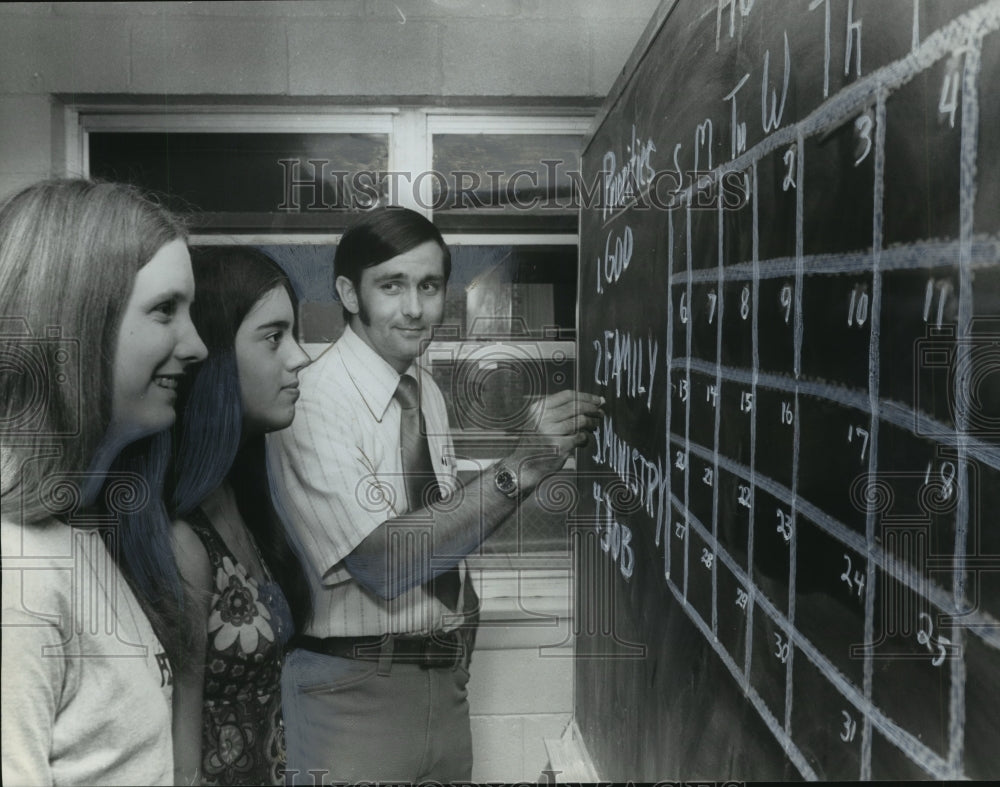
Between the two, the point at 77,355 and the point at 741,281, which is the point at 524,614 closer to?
the point at 741,281

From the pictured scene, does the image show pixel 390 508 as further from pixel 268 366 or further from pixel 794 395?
pixel 794 395

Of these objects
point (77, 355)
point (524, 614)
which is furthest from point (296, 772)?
point (77, 355)

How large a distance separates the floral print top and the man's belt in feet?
0.34

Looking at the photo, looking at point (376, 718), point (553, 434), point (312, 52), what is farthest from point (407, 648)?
point (312, 52)

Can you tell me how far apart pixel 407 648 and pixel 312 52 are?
0.94 metres

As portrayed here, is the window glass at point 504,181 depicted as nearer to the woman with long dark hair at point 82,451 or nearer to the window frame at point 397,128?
the window frame at point 397,128

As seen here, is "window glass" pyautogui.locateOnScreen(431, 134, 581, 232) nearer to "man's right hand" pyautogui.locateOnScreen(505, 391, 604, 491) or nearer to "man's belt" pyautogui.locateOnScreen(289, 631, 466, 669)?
"man's right hand" pyautogui.locateOnScreen(505, 391, 604, 491)

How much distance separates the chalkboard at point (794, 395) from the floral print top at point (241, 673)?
1.66 ft

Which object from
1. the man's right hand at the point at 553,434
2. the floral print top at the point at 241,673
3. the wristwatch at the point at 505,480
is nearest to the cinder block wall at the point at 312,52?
the man's right hand at the point at 553,434

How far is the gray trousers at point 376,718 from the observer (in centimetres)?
141

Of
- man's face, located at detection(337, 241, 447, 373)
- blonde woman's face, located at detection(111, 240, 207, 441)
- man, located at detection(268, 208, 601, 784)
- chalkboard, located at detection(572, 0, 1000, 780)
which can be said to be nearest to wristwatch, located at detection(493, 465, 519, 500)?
man, located at detection(268, 208, 601, 784)

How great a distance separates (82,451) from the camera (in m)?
1.40

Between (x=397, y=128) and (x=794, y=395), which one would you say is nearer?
(x=794, y=395)

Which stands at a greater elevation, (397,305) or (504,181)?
(504,181)
